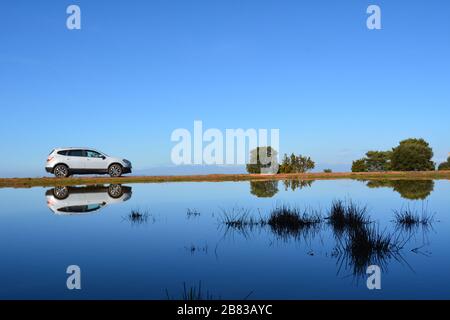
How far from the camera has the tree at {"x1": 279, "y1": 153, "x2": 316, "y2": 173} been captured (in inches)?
2441

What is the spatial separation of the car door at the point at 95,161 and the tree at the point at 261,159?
137 feet

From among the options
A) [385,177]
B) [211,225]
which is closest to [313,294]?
[211,225]

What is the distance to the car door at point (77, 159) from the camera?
29.1 meters

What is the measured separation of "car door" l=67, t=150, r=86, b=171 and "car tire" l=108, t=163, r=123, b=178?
1.77 meters

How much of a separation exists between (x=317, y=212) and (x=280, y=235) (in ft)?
10.1

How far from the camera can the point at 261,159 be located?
7444 cm

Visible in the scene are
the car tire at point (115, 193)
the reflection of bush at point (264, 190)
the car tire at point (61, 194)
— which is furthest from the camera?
the reflection of bush at point (264, 190)

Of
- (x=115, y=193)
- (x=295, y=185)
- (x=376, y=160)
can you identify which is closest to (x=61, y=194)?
(x=115, y=193)

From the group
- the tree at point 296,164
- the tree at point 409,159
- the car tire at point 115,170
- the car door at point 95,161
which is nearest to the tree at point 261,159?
the tree at point 296,164

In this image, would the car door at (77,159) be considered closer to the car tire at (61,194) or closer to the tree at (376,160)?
the car tire at (61,194)

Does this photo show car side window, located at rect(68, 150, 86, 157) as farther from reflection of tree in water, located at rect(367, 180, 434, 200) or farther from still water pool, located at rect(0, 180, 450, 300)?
reflection of tree in water, located at rect(367, 180, 434, 200)

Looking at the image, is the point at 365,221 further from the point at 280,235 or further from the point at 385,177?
the point at 385,177

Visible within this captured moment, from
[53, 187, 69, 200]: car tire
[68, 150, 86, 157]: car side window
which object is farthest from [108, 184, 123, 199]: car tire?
[68, 150, 86, 157]: car side window

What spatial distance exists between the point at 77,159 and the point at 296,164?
143ft
